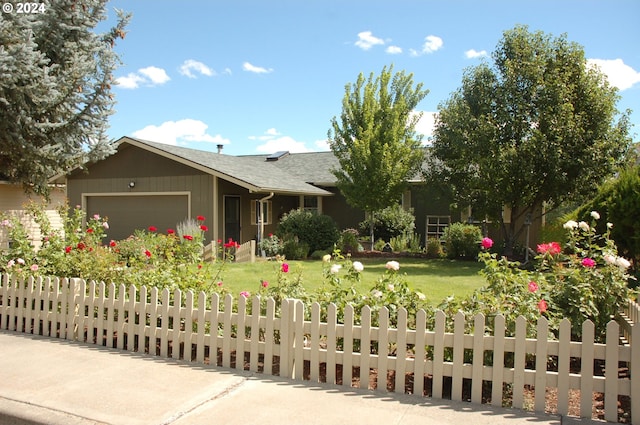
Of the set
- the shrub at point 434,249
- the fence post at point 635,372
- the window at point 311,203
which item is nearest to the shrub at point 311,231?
the shrub at point 434,249

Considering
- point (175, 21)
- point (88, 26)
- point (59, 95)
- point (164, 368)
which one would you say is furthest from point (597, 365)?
point (175, 21)

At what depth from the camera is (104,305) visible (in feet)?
18.0

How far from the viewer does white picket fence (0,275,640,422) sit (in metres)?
3.75

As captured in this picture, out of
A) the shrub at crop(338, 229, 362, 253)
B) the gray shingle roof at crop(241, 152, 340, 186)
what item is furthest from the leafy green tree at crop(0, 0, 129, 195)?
the gray shingle roof at crop(241, 152, 340, 186)

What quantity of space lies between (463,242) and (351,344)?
1269 cm

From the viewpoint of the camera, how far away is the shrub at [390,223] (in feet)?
63.4

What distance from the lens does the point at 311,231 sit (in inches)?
667

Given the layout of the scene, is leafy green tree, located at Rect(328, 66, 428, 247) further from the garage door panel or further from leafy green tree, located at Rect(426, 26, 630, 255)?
the garage door panel

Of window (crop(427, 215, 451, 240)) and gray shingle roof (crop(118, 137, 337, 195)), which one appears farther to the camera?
window (crop(427, 215, 451, 240))

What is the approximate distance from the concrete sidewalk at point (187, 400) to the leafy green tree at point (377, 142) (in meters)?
13.5

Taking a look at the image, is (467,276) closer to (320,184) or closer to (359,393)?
(359,393)

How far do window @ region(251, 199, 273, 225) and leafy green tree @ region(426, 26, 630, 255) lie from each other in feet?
24.2

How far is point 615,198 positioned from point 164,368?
9.94 meters

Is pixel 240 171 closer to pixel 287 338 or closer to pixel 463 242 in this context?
pixel 463 242
